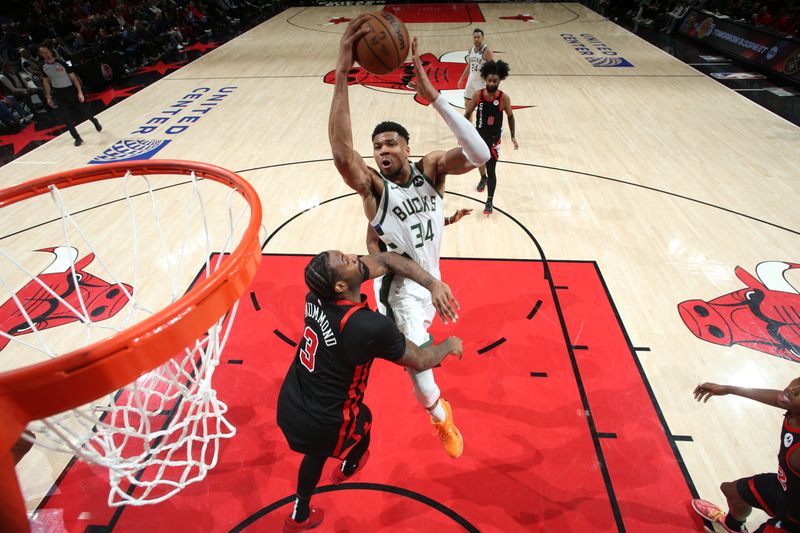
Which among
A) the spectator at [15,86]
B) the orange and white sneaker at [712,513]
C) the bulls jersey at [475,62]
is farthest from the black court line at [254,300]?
the spectator at [15,86]

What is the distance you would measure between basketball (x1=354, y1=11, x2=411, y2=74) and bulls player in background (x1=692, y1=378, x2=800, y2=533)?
2.57 metres

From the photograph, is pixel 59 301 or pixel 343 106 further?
pixel 59 301

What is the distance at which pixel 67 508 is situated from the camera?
269 cm

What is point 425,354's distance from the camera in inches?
87.7

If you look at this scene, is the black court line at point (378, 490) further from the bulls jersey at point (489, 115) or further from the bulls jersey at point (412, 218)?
the bulls jersey at point (489, 115)

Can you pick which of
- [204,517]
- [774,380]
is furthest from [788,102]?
[204,517]

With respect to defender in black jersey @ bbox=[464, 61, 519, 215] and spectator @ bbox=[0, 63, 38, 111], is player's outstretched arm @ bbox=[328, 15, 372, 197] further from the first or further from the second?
spectator @ bbox=[0, 63, 38, 111]

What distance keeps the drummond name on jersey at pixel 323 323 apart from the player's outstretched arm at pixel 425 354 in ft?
1.08

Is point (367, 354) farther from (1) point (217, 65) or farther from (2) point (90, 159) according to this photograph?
(1) point (217, 65)

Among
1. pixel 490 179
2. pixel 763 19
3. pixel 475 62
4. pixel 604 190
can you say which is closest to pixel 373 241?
pixel 490 179

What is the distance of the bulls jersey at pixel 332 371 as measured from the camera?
1981mm

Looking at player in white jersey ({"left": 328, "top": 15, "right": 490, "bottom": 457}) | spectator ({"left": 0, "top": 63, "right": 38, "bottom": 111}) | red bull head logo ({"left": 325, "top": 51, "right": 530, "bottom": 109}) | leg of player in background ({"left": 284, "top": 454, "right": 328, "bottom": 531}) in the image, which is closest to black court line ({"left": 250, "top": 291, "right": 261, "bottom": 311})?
player in white jersey ({"left": 328, "top": 15, "right": 490, "bottom": 457})

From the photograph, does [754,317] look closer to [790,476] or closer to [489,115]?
[790,476]

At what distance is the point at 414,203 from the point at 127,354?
5.67ft
